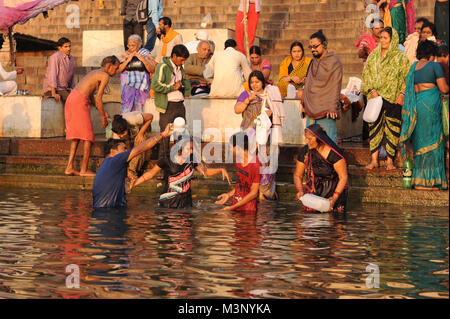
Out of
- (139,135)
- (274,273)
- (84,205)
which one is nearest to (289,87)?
(139,135)

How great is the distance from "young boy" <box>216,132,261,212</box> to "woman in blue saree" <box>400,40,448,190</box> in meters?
2.00

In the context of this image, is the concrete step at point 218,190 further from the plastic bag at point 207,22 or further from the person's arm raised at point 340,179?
the plastic bag at point 207,22

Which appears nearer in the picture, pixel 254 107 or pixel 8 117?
pixel 254 107

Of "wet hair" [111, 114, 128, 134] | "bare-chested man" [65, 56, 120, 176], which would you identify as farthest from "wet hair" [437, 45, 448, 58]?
"bare-chested man" [65, 56, 120, 176]

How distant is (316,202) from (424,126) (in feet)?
6.00

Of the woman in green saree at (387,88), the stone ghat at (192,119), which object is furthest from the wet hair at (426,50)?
the stone ghat at (192,119)

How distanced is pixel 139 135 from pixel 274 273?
5695 millimetres

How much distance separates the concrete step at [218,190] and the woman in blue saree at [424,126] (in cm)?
18

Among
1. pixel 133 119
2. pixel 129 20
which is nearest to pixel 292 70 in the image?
pixel 133 119

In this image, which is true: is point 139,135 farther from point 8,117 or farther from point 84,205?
point 8,117

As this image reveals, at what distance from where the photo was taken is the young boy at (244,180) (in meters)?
10.2

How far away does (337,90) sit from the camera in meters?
11.3

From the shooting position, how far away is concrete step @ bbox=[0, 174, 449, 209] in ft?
35.4

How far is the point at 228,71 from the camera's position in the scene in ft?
43.2
